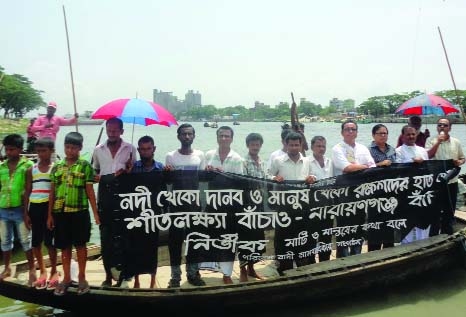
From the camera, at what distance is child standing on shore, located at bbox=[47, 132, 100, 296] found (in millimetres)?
4285

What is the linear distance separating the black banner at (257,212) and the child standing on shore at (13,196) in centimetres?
87

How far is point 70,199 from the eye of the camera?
4281 mm

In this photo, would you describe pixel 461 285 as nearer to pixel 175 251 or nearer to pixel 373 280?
pixel 373 280

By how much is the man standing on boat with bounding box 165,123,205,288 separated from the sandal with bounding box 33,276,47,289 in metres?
1.38

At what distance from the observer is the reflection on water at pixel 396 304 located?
5.28 m

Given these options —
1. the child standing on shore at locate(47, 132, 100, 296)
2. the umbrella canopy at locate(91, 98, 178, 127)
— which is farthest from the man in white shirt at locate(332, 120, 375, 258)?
the child standing on shore at locate(47, 132, 100, 296)

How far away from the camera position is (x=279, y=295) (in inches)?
191

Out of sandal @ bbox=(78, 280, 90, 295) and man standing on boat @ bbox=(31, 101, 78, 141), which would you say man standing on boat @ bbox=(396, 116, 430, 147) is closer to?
sandal @ bbox=(78, 280, 90, 295)

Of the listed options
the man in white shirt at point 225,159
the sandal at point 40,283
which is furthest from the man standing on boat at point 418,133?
the sandal at point 40,283

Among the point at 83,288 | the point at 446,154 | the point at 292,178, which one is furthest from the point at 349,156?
the point at 83,288

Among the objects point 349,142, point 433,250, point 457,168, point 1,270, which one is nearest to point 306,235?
→ point 349,142

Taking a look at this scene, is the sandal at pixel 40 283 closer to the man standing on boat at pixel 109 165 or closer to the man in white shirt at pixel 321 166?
the man standing on boat at pixel 109 165

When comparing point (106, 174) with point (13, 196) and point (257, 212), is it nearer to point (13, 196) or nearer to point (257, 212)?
point (13, 196)

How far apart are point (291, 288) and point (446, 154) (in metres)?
3.40
